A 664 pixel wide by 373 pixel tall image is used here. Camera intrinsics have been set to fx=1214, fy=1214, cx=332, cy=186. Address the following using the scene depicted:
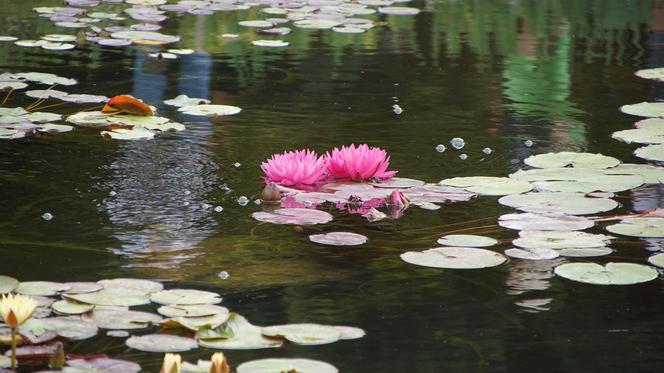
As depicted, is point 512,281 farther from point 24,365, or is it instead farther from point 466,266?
point 24,365

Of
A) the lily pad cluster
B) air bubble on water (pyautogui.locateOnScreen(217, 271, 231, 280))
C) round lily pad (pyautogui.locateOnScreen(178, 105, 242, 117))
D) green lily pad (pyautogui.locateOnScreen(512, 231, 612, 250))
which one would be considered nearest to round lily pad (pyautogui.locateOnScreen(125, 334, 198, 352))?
the lily pad cluster

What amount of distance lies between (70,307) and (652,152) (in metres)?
2.08

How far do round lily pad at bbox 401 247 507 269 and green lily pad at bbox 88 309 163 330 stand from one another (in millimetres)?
696

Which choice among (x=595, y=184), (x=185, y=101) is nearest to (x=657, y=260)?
(x=595, y=184)

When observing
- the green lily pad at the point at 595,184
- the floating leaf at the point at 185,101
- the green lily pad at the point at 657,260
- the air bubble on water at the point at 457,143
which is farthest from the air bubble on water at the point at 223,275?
the floating leaf at the point at 185,101

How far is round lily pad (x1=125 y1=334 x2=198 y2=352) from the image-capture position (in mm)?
2139

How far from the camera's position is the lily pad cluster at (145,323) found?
7.07ft

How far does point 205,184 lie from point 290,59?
2.12 m

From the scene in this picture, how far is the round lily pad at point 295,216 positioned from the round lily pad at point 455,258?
352mm

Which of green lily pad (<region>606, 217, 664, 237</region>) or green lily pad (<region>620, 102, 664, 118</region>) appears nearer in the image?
green lily pad (<region>606, 217, 664, 237</region>)

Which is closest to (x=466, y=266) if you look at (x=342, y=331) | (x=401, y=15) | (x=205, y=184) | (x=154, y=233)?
(x=342, y=331)

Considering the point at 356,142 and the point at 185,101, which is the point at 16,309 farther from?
the point at 185,101

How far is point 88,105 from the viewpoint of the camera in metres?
4.46

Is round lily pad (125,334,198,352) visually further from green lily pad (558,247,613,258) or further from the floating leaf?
the floating leaf
